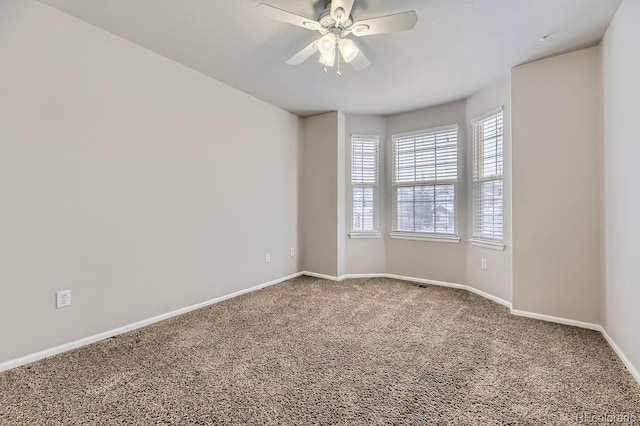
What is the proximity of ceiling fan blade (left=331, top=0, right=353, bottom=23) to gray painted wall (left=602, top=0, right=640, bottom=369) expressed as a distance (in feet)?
6.11

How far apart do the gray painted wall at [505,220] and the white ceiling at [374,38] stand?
19 centimetres

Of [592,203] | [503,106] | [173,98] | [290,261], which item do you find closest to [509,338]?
[592,203]

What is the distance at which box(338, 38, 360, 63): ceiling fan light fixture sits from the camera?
7.19 feet

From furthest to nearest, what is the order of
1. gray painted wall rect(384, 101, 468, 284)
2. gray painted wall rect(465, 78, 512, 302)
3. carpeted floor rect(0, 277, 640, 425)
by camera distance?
gray painted wall rect(384, 101, 468, 284), gray painted wall rect(465, 78, 512, 302), carpeted floor rect(0, 277, 640, 425)

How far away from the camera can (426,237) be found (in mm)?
4254

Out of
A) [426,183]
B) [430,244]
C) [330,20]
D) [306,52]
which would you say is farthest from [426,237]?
[330,20]

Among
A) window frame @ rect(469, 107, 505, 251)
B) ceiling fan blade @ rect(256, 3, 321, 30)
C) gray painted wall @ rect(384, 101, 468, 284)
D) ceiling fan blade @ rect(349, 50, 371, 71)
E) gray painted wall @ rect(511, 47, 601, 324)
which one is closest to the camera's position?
ceiling fan blade @ rect(256, 3, 321, 30)

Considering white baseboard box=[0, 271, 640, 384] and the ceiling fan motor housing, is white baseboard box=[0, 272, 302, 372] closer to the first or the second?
white baseboard box=[0, 271, 640, 384]

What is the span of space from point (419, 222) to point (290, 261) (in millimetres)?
2056

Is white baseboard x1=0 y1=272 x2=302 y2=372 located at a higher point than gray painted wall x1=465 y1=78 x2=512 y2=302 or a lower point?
lower

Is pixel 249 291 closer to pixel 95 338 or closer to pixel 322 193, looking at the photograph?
pixel 95 338

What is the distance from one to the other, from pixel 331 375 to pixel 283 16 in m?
2.37

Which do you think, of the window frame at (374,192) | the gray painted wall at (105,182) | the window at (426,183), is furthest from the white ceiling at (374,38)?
the window frame at (374,192)

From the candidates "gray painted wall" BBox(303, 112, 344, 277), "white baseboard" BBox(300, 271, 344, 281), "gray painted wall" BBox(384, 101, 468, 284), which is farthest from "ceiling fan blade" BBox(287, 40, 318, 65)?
"white baseboard" BBox(300, 271, 344, 281)
